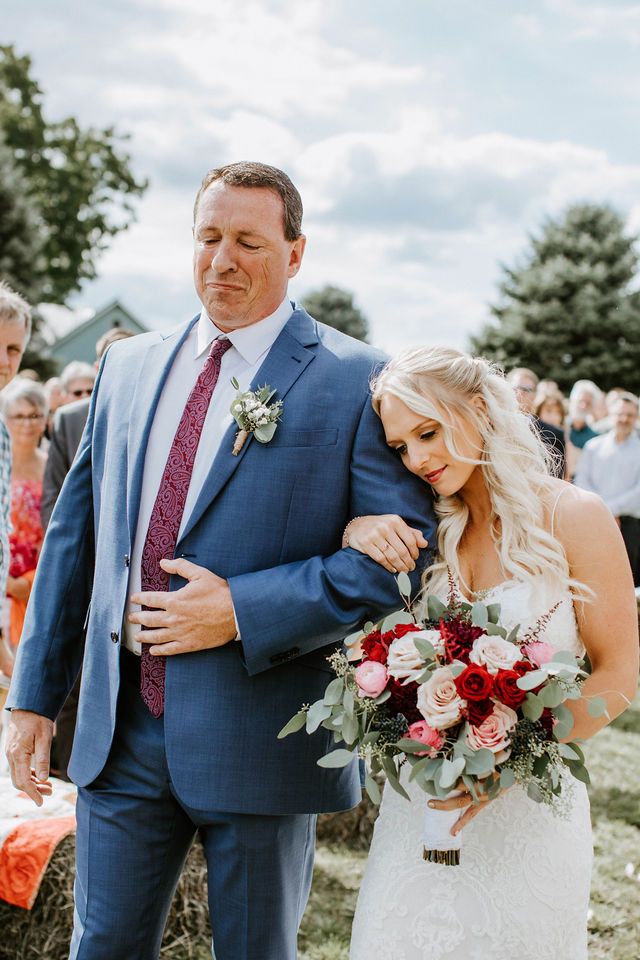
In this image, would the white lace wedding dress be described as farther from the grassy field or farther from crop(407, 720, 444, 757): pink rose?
the grassy field

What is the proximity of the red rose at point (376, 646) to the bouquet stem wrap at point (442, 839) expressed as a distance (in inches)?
16.7

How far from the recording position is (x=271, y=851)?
2482 millimetres

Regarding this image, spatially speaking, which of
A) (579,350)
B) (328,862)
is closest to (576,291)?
(579,350)

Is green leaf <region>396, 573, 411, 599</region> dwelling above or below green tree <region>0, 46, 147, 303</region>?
below

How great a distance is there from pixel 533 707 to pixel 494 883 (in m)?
0.65

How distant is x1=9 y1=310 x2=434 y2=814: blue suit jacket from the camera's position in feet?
7.78

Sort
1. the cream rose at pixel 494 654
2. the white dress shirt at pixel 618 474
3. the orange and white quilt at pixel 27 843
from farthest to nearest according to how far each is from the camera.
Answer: the white dress shirt at pixel 618 474 < the orange and white quilt at pixel 27 843 < the cream rose at pixel 494 654

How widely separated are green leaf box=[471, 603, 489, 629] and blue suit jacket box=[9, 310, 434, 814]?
238 millimetres

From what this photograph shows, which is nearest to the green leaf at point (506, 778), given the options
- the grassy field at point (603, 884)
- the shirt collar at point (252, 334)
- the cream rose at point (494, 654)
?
the cream rose at point (494, 654)

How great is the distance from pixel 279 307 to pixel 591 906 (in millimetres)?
3378

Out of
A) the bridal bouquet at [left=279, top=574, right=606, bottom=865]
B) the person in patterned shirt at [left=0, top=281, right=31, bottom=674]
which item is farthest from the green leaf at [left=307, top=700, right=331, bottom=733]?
the person in patterned shirt at [left=0, top=281, right=31, bottom=674]

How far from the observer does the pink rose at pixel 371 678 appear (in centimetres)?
219

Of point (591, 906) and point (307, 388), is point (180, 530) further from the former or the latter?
point (591, 906)

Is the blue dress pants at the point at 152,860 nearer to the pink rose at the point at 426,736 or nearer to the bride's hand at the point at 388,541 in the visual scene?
the pink rose at the point at 426,736
